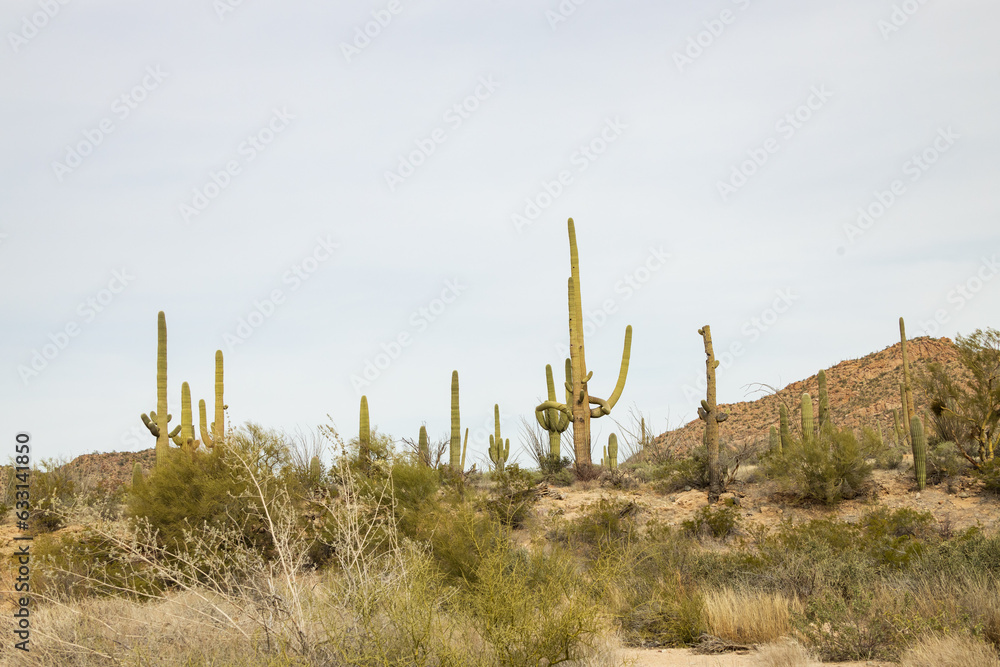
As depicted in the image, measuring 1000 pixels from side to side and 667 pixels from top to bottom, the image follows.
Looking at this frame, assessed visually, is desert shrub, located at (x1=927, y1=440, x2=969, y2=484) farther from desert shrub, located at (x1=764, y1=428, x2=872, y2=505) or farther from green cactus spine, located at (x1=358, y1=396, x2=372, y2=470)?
green cactus spine, located at (x1=358, y1=396, x2=372, y2=470)

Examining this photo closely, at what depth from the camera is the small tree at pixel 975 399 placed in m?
18.1

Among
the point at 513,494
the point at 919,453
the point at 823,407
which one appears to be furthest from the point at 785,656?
the point at 823,407

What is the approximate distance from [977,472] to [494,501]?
1068 centimetres

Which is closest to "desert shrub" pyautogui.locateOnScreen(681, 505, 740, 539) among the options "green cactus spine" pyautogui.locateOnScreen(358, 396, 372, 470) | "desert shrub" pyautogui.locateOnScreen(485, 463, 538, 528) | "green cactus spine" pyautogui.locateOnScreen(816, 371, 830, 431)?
"desert shrub" pyautogui.locateOnScreen(485, 463, 538, 528)

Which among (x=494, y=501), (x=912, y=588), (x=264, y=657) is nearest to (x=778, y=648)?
(x=912, y=588)

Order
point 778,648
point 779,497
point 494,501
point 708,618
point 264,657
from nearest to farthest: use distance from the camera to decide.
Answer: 1. point 264,657
2. point 778,648
3. point 708,618
4. point 494,501
5. point 779,497

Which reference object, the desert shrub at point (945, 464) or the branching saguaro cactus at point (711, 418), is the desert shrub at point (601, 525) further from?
the desert shrub at point (945, 464)

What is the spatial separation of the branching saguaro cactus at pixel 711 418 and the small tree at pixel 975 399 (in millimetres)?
5167

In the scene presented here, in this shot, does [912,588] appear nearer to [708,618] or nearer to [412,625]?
[708,618]

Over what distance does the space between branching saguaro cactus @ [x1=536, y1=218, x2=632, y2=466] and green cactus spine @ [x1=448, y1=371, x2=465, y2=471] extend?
3587 millimetres

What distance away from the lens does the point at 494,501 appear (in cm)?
1661

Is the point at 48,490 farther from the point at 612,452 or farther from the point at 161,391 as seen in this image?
the point at 612,452

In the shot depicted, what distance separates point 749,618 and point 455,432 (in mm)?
15290

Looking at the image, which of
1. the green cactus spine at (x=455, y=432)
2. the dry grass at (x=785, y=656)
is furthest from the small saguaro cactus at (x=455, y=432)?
the dry grass at (x=785, y=656)
